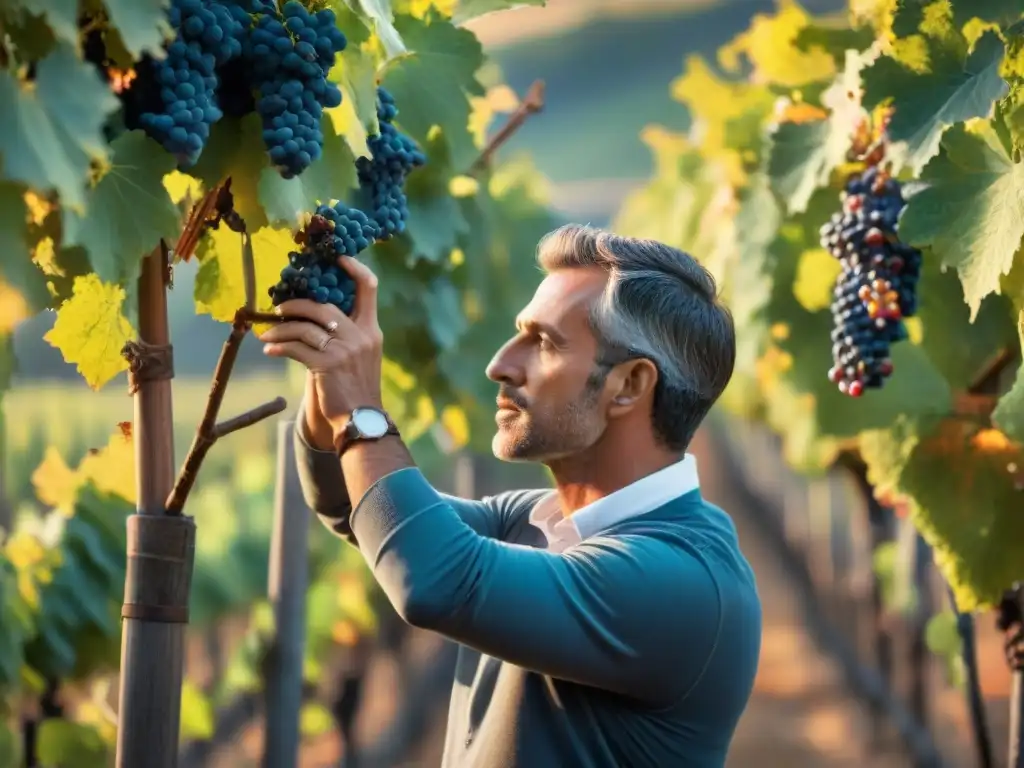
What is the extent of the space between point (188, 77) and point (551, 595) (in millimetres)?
889

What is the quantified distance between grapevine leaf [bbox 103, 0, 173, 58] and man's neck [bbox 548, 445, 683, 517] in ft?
3.53

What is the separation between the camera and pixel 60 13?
1.62m

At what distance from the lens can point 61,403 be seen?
348 inches

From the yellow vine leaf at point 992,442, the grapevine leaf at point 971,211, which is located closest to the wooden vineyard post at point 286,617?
the yellow vine leaf at point 992,442

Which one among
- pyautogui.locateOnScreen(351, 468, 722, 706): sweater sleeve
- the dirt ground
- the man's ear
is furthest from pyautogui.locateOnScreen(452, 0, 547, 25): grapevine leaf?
the dirt ground

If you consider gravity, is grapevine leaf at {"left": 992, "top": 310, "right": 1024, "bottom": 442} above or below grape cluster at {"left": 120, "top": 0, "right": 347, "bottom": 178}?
below

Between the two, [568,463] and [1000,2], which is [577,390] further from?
[1000,2]

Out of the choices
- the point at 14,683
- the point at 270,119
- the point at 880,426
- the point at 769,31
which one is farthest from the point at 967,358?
the point at 14,683

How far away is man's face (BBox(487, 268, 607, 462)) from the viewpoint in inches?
94.9

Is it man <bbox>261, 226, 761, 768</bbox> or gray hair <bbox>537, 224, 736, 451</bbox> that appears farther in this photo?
gray hair <bbox>537, 224, 736, 451</bbox>

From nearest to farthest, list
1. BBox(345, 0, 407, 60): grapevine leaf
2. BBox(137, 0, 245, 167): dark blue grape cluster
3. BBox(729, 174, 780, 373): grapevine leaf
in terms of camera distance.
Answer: BBox(137, 0, 245, 167): dark blue grape cluster → BBox(345, 0, 407, 60): grapevine leaf → BBox(729, 174, 780, 373): grapevine leaf

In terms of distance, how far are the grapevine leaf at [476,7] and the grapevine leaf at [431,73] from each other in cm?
11

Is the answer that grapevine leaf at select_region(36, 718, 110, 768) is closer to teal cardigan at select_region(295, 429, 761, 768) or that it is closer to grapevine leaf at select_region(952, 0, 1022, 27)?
teal cardigan at select_region(295, 429, 761, 768)

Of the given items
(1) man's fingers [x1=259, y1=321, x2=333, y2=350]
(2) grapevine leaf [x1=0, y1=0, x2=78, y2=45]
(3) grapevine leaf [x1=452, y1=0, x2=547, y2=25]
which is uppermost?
(3) grapevine leaf [x1=452, y1=0, x2=547, y2=25]
